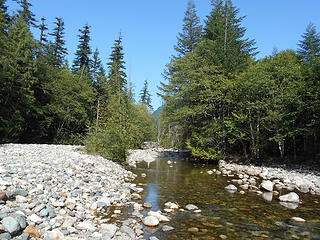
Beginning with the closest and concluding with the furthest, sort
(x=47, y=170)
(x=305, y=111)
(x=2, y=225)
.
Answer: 1. (x=2, y=225)
2. (x=47, y=170)
3. (x=305, y=111)

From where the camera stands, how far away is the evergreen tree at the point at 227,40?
19.0 m

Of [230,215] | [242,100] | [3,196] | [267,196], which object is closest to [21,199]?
[3,196]

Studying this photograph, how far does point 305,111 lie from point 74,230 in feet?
47.4

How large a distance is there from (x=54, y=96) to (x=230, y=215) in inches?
859

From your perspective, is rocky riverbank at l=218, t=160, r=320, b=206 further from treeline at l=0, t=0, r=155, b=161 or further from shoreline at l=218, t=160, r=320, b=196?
treeline at l=0, t=0, r=155, b=161

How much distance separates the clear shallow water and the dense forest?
5.44 m

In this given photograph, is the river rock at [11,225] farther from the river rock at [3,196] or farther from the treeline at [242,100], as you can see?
the treeline at [242,100]

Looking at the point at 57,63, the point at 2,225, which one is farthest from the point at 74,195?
the point at 57,63

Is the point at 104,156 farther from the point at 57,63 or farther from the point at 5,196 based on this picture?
the point at 57,63

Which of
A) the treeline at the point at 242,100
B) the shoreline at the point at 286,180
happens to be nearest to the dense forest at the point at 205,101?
the treeline at the point at 242,100

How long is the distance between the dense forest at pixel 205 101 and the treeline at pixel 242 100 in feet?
0.23

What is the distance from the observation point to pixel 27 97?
17.4 m

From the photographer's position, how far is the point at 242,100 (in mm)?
16047

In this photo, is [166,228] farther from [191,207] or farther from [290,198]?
[290,198]
